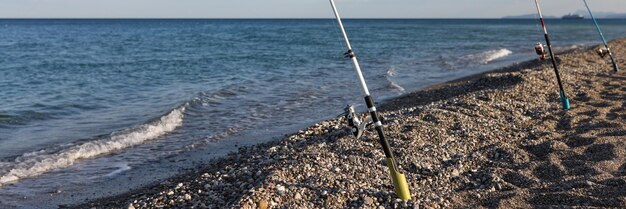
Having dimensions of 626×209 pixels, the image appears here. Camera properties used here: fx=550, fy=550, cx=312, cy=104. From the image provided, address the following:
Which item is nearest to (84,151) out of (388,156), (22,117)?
(22,117)

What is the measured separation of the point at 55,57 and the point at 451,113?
2572 cm

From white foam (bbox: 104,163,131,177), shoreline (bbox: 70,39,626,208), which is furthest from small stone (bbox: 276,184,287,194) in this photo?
white foam (bbox: 104,163,131,177)

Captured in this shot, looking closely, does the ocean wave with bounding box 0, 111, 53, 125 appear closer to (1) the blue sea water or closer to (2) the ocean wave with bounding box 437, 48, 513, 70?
(1) the blue sea water

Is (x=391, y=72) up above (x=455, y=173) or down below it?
above

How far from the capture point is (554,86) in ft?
36.6

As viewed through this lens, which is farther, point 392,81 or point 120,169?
point 392,81

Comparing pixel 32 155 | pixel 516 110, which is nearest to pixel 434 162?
pixel 516 110

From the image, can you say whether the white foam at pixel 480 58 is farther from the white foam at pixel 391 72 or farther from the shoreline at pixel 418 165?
the shoreline at pixel 418 165

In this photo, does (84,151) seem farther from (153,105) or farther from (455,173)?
(455,173)

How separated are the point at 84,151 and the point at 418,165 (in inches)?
248

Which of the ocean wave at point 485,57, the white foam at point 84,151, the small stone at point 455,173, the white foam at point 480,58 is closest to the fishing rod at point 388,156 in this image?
the small stone at point 455,173

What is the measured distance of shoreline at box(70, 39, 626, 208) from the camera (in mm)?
5699

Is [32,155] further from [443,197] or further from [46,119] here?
[443,197]

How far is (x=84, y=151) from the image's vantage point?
990 centimetres
